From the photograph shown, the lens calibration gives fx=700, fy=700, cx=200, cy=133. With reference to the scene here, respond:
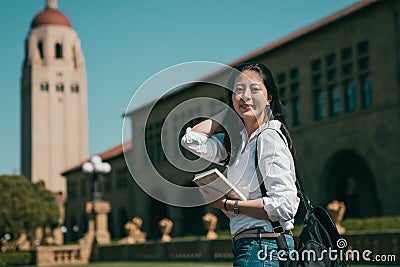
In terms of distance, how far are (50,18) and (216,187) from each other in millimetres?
111888

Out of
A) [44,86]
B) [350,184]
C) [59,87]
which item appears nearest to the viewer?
[350,184]

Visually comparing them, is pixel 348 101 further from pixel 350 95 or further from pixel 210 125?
pixel 210 125

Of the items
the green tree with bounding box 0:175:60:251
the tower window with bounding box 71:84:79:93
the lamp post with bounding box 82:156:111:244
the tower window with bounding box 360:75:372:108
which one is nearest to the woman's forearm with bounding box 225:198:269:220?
the lamp post with bounding box 82:156:111:244

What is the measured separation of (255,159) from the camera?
3.27 m

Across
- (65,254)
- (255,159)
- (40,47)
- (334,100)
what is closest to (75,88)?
(40,47)

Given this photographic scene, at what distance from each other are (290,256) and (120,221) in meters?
62.4

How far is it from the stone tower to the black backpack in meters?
105

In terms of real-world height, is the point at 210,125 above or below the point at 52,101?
below

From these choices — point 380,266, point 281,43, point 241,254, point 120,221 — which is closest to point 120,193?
point 120,221

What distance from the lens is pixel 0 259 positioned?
2602 centimetres

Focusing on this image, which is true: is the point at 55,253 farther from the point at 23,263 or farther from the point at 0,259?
the point at 0,259

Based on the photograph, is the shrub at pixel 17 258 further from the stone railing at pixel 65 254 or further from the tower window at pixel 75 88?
the tower window at pixel 75 88

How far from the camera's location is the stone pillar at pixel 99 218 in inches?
1268

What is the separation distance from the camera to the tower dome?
111 metres
